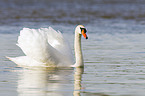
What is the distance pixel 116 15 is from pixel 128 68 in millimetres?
19667

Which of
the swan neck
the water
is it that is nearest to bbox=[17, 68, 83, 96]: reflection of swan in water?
the water

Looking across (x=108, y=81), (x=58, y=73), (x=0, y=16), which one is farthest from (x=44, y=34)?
(x=0, y=16)

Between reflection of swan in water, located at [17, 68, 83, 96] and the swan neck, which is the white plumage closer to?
the swan neck

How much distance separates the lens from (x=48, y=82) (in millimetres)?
10094

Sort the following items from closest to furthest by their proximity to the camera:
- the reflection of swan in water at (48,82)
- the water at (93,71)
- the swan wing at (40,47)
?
the reflection of swan in water at (48,82) → the water at (93,71) → the swan wing at (40,47)

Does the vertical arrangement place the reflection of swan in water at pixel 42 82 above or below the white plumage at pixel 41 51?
below

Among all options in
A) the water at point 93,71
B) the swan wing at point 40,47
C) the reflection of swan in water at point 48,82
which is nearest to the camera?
the reflection of swan in water at point 48,82

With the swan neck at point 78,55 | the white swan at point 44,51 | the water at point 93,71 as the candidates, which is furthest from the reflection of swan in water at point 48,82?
the white swan at point 44,51

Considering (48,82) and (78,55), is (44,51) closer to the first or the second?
(78,55)

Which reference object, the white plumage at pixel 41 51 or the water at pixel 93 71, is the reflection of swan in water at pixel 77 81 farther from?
the white plumage at pixel 41 51

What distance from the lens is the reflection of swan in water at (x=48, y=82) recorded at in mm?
8875

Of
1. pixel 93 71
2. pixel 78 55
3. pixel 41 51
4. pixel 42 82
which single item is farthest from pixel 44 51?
pixel 42 82

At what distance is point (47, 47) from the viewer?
1249 centimetres

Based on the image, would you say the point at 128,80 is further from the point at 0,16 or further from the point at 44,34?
the point at 0,16
